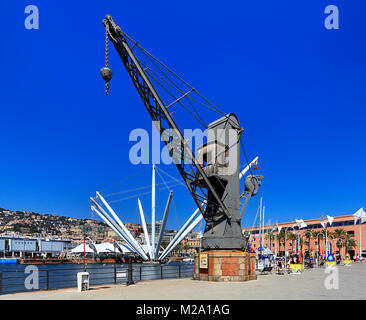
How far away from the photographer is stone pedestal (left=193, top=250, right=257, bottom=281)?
23797 millimetres

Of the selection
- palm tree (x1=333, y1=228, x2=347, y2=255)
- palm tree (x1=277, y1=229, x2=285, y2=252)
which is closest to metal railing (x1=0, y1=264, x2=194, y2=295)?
palm tree (x1=333, y1=228, x2=347, y2=255)

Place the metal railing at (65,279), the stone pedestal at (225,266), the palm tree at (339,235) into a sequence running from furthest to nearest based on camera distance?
the palm tree at (339,235) → the stone pedestal at (225,266) → the metal railing at (65,279)

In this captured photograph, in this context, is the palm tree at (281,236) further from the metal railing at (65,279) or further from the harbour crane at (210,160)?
the harbour crane at (210,160)

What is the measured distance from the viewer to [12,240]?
147 metres

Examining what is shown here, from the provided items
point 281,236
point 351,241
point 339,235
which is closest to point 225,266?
point 339,235

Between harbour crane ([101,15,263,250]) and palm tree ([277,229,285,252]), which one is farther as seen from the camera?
palm tree ([277,229,285,252])

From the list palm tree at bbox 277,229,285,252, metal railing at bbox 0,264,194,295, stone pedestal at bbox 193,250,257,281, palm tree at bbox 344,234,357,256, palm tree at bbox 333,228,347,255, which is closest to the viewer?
metal railing at bbox 0,264,194,295

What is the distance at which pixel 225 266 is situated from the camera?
2388 cm

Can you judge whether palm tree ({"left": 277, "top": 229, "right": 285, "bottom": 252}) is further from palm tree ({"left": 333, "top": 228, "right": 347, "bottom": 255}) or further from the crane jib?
the crane jib

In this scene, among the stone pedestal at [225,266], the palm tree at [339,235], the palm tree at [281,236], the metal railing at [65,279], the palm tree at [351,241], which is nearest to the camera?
the metal railing at [65,279]

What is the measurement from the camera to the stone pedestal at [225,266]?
937 inches

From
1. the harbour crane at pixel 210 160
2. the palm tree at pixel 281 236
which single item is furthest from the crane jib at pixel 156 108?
the palm tree at pixel 281 236
